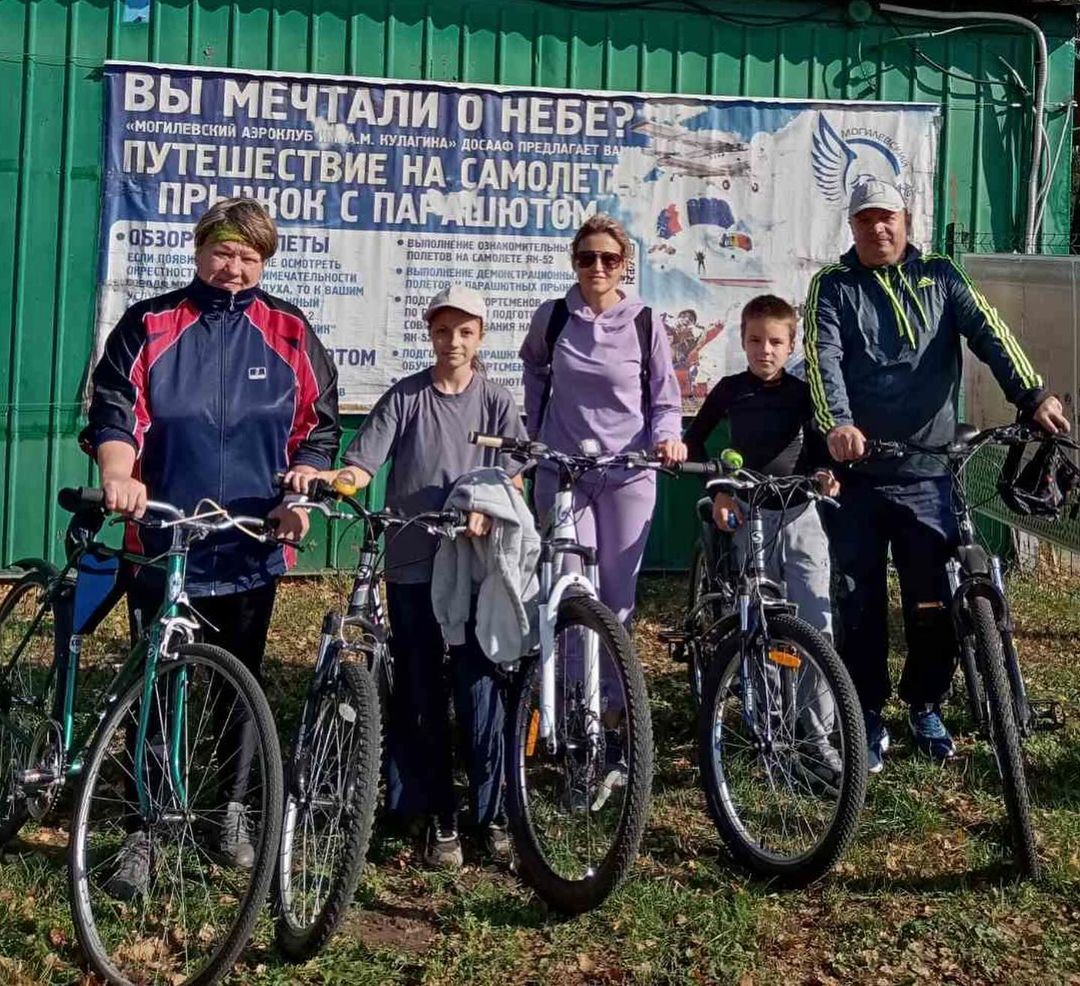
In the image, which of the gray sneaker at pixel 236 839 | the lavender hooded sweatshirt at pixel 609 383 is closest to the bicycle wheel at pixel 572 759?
the gray sneaker at pixel 236 839

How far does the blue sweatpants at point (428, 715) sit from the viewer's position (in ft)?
13.7

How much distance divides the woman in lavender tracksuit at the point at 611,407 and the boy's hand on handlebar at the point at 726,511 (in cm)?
23

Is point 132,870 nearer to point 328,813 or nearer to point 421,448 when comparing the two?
point 328,813

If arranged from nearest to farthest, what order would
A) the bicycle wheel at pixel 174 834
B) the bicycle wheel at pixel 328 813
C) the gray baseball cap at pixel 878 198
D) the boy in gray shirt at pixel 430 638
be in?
the bicycle wheel at pixel 174 834 → the bicycle wheel at pixel 328 813 → the boy in gray shirt at pixel 430 638 → the gray baseball cap at pixel 878 198

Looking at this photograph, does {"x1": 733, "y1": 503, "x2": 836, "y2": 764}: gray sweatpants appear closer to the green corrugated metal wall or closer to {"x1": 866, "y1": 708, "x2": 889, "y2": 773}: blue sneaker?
{"x1": 866, "y1": 708, "x2": 889, "y2": 773}: blue sneaker

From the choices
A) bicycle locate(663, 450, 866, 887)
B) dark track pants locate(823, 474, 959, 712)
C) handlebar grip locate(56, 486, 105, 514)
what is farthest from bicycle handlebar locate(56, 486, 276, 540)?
dark track pants locate(823, 474, 959, 712)

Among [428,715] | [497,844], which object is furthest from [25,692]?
[497,844]

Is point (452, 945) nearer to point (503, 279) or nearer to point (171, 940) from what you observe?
point (171, 940)

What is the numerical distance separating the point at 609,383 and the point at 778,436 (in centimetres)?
67

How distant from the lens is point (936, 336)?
4703mm

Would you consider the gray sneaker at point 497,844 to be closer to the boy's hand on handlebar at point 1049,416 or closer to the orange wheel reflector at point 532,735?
the orange wheel reflector at point 532,735

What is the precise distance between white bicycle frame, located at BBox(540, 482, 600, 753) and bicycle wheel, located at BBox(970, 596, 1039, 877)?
46.7 inches

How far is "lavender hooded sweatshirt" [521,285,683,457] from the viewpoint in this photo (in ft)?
15.4

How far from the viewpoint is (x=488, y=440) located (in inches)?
152
